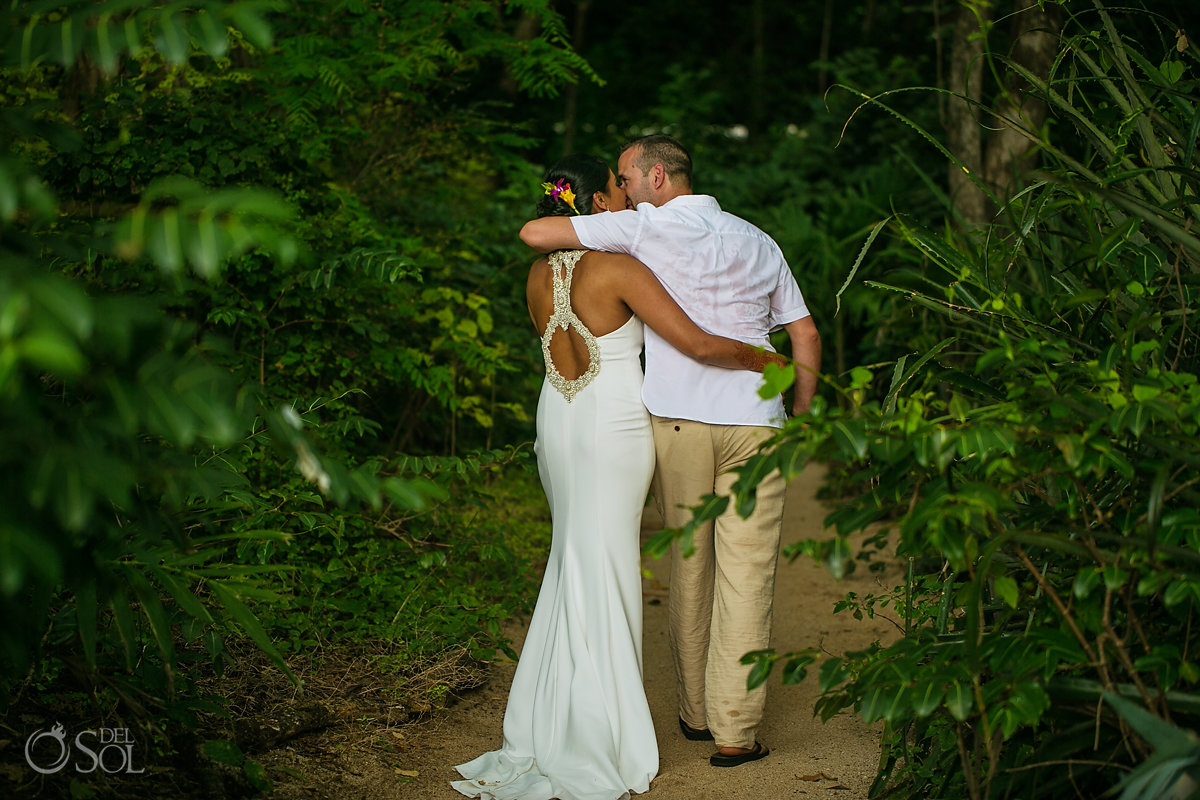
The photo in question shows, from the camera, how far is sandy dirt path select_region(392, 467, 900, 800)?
3229 millimetres

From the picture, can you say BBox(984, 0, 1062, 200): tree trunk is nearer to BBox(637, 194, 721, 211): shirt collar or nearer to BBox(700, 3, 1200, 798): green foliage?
BBox(637, 194, 721, 211): shirt collar

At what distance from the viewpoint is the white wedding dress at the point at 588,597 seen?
10.6 feet

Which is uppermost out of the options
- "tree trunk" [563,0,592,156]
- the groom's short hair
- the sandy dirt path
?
"tree trunk" [563,0,592,156]

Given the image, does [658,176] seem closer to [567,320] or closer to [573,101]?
[567,320]

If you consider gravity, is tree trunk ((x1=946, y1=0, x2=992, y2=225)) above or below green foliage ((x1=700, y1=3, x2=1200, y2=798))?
above

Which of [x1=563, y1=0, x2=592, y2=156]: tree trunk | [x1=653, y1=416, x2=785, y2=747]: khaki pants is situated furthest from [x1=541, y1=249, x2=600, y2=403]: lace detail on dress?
[x1=563, y1=0, x2=592, y2=156]: tree trunk

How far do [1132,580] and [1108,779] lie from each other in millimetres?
541

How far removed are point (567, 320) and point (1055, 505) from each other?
5.29 feet

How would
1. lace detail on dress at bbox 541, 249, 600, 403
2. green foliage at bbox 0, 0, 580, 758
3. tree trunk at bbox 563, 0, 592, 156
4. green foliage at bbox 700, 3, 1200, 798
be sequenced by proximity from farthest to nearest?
tree trunk at bbox 563, 0, 592, 156 < lace detail on dress at bbox 541, 249, 600, 403 < green foliage at bbox 700, 3, 1200, 798 < green foliage at bbox 0, 0, 580, 758

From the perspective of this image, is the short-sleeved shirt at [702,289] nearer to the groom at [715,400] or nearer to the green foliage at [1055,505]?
the groom at [715,400]

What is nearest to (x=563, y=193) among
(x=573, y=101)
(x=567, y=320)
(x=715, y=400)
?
(x=567, y=320)

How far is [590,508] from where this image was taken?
3361 millimetres

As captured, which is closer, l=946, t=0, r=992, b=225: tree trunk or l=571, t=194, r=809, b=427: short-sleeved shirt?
l=571, t=194, r=809, b=427: short-sleeved shirt

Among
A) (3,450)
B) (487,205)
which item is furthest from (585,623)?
(487,205)
